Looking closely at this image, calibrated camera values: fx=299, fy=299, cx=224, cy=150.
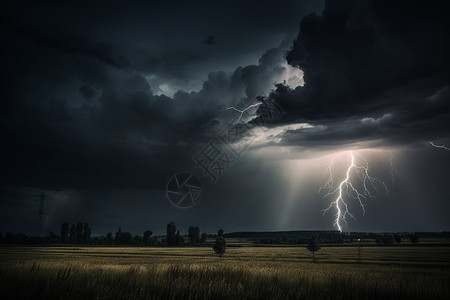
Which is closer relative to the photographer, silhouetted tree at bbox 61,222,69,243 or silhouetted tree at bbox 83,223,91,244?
silhouetted tree at bbox 83,223,91,244

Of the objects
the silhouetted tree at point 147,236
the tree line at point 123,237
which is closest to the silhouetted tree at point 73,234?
the tree line at point 123,237

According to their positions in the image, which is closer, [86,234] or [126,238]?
[86,234]

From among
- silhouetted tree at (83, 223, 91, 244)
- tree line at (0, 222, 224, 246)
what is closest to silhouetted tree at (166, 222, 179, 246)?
tree line at (0, 222, 224, 246)

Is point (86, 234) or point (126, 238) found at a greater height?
point (86, 234)

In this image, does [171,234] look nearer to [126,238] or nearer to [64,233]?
[126,238]

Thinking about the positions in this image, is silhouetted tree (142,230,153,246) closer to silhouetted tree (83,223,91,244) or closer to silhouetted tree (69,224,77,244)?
silhouetted tree (83,223,91,244)

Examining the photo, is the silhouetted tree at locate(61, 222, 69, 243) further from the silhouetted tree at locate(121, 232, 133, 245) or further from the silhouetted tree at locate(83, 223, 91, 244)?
the silhouetted tree at locate(121, 232, 133, 245)

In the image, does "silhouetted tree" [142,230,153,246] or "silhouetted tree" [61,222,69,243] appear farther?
"silhouetted tree" [61,222,69,243]

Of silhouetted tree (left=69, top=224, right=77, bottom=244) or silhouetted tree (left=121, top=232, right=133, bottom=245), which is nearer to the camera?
silhouetted tree (left=69, top=224, right=77, bottom=244)

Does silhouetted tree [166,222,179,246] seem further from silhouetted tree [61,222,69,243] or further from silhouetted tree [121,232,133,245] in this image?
silhouetted tree [61,222,69,243]

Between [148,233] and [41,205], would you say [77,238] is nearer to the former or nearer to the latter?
[148,233]

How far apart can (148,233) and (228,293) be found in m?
178

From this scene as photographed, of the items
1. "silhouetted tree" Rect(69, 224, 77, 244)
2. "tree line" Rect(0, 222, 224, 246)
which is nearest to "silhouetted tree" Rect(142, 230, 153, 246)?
"tree line" Rect(0, 222, 224, 246)

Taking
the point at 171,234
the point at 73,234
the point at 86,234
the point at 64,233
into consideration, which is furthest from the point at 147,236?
the point at 64,233
